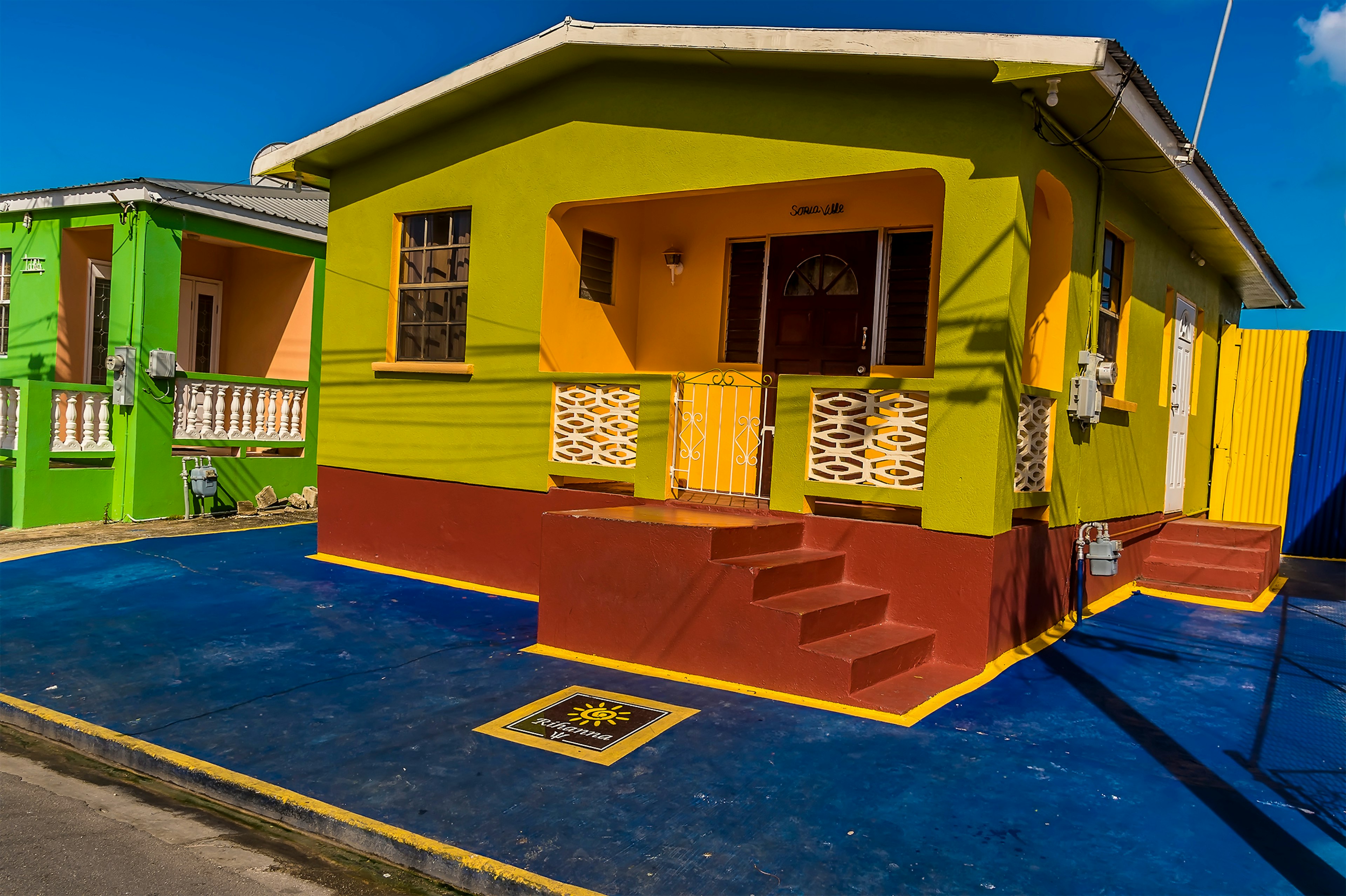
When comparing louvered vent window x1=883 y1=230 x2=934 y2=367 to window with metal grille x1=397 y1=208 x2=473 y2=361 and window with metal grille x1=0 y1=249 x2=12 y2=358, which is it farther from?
window with metal grille x1=0 y1=249 x2=12 y2=358

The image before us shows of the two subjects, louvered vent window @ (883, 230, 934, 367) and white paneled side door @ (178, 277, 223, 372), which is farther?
white paneled side door @ (178, 277, 223, 372)

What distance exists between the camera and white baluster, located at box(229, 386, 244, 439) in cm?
1413

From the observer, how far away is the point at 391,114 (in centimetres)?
984

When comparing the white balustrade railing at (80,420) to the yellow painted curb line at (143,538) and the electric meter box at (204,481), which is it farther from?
the yellow painted curb line at (143,538)

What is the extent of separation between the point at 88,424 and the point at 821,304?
384 inches

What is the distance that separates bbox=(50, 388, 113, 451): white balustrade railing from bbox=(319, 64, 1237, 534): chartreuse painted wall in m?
3.94

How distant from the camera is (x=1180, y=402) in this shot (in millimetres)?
12156

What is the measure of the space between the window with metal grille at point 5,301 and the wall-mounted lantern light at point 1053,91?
15170 millimetres

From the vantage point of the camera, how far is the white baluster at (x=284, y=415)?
14.8 meters

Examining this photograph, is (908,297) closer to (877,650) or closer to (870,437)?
(870,437)

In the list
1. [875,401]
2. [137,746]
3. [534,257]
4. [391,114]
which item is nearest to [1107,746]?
[875,401]

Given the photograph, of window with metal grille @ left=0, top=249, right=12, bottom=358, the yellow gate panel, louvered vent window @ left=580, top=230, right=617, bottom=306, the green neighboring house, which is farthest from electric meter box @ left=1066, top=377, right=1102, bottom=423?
window with metal grille @ left=0, top=249, right=12, bottom=358

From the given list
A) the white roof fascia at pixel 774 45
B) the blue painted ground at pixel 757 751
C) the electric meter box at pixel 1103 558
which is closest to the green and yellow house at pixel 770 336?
the white roof fascia at pixel 774 45

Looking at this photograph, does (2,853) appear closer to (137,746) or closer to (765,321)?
(137,746)
